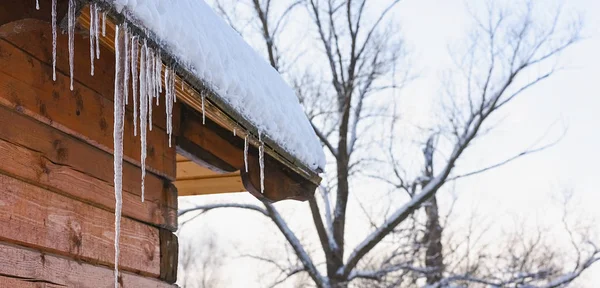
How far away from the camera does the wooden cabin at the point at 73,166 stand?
218cm

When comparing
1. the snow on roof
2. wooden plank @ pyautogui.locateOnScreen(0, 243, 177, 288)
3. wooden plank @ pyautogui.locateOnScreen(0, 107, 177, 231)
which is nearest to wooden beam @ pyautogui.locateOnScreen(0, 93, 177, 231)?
wooden plank @ pyautogui.locateOnScreen(0, 107, 177, 231)

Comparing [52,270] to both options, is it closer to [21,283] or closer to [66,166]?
[21,283]

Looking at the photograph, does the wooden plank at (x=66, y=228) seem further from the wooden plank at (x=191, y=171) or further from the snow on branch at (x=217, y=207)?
the snow on branch at (x=217, y=207)

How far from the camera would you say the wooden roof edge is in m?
1.94

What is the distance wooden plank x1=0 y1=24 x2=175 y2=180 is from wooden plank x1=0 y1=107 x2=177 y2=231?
0.04 metres

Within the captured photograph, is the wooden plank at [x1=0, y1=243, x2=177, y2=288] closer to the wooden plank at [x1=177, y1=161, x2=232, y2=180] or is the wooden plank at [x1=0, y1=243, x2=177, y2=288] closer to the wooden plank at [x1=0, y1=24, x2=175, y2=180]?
the wooden plank at [x1=0, y1=24, x2=175, y2=180]

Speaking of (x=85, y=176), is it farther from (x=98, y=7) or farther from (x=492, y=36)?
A: (x=492, y=36)

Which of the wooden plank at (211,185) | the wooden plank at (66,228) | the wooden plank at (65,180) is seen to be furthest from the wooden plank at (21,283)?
the wooden plank at (211,185)

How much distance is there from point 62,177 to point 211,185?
2.49 m

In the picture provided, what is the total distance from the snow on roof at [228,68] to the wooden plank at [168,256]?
2.18 ft

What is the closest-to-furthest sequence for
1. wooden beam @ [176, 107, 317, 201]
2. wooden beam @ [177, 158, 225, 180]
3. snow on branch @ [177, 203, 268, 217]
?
wooden beam @ [176, 107, 317, 201], wooden beam @ [177, 158, 225, 180], snow on branch @ [177, 203, 268, 217]

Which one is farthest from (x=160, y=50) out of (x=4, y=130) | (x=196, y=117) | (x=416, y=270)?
(x=416, y=270)

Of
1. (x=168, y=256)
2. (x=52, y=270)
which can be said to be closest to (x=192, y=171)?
(x=168, y=256)

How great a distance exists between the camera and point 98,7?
1.85 m
